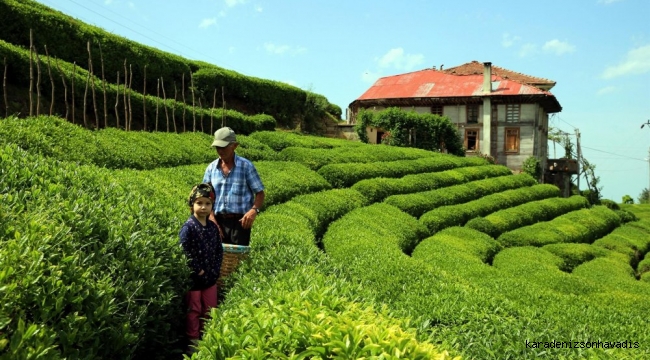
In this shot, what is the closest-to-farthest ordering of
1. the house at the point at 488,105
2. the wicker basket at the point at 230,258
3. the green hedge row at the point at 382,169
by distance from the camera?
the wicker basket at the point at 230,258, the green hedge row at the point at 382,169, the house at the point at 488,105

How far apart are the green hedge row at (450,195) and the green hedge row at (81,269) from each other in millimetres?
13081

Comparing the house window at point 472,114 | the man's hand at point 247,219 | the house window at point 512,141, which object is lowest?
the man's hand at point 247,219

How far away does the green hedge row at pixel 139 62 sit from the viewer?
20453 mm

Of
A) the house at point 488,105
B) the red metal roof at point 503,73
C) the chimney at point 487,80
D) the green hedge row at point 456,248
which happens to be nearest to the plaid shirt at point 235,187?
the green hedge row at point 456,248

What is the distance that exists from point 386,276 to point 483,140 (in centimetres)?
3415

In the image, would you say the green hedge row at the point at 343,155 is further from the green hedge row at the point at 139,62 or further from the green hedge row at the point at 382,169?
the green hedge row at the point at 139,62

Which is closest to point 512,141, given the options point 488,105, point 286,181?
point 488,105

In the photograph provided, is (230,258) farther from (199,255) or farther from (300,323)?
(300,323)

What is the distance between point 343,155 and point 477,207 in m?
6.56

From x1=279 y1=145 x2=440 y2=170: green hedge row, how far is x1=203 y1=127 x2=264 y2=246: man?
13.7m

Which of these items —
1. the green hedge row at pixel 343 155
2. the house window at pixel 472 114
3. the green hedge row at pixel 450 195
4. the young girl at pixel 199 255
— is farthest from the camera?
the house window at pixel 472 114

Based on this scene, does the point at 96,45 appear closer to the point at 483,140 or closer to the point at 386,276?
the point at 386,276

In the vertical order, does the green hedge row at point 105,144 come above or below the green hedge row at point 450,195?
above

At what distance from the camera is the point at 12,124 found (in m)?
9.91
